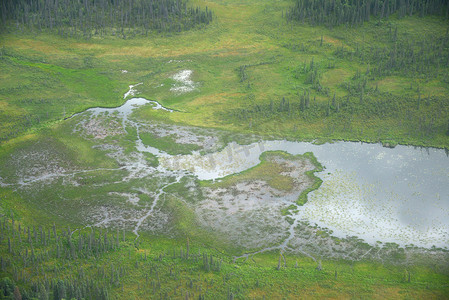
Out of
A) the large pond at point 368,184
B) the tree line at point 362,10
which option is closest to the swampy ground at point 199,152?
the large pond at point 368,184

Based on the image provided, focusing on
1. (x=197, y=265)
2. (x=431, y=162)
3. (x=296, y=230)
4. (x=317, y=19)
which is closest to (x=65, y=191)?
(x=197, y=265)

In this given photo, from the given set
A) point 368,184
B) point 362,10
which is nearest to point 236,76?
point 362,10

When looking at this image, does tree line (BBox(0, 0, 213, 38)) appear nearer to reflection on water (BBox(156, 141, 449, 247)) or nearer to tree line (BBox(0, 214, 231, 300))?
reflection on water (BBox(156, 141, 449, 247))

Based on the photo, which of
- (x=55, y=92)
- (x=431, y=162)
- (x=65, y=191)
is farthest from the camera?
(x=55, y=92)

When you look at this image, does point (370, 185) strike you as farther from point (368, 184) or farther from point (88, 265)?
point (88, 265)

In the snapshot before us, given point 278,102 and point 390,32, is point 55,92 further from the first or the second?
point 390,32

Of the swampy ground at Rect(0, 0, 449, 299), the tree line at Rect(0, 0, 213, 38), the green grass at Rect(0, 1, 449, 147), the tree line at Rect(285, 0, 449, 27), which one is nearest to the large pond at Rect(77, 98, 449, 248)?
the swampy ground at Rect(0, 0, 449, 299)
